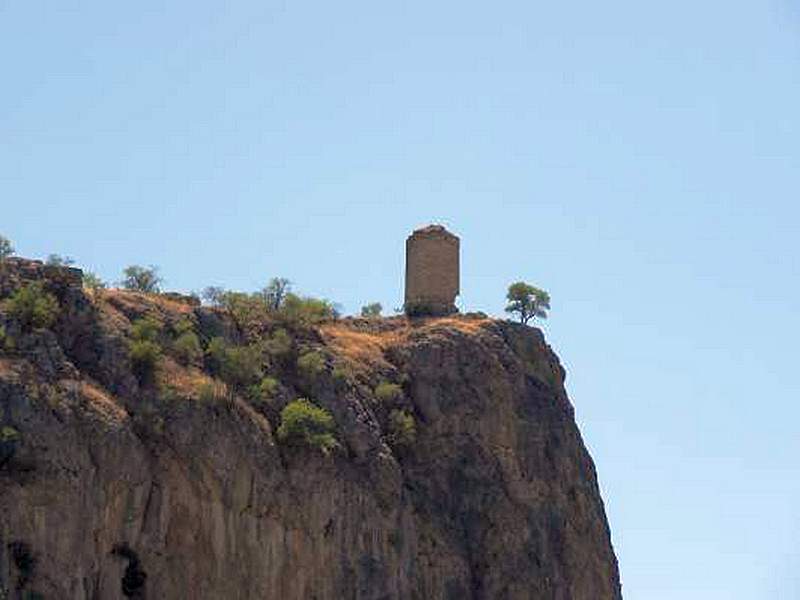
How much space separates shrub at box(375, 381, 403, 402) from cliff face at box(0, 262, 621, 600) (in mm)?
136

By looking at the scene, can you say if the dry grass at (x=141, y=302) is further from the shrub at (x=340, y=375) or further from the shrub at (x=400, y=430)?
the shrub at (x=400, y=430)

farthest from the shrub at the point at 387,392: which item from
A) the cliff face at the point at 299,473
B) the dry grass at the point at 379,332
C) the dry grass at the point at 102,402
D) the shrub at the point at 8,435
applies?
the shrub at the point at 8,435

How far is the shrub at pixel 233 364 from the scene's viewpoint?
5659cm

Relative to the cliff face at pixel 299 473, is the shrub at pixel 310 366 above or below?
above

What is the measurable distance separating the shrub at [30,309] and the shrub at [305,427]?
760 cm

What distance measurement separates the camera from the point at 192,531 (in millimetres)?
51719

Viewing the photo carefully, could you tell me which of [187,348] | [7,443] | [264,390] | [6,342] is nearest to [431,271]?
[264,390]

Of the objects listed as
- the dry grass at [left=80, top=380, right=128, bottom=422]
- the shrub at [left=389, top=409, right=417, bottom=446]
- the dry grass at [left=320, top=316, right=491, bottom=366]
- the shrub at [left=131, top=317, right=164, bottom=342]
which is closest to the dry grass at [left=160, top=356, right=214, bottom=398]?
the shrub at [left=131, top=317, right=164, bottom=342]

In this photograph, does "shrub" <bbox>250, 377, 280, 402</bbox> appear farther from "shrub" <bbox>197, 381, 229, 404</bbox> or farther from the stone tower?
the stone tower

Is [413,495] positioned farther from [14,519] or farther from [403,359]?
[14,519]

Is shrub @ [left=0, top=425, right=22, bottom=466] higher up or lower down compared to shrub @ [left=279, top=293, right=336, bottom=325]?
lower down

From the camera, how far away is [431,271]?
223ft

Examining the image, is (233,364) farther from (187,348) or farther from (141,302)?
(141,302)

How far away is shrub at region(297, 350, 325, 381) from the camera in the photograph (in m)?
59.2
